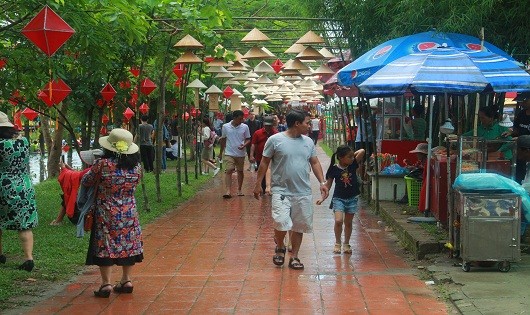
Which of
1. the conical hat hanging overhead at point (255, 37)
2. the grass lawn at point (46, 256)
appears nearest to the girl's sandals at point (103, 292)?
the grass lawn at point (46, 256)

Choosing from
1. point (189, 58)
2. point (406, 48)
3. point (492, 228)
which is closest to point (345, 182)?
point (492, 228)

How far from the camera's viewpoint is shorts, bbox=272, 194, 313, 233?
9.77 metres

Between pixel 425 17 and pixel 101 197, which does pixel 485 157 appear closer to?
pixel 425 17

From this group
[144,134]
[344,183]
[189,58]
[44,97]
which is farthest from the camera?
[144,134]

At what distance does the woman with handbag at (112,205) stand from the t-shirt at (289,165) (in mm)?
1871

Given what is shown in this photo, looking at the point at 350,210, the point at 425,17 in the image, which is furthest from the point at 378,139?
the point at 350,210

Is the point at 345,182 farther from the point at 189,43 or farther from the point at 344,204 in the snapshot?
the point at 189,43

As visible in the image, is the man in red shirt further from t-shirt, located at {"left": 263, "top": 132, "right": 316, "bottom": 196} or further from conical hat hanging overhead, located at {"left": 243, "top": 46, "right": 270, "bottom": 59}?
t-shirt, located at {"left": 263, "top": 132, "right": 316, "bottom": 196}

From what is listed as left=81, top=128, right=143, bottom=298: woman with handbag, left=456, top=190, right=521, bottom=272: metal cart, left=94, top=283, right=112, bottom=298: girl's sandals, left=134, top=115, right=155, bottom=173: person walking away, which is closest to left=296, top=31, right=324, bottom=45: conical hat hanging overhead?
left=456, top=190, right=521, bottom=272: metal cart

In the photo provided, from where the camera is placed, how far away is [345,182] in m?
10.7

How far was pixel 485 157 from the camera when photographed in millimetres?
10625

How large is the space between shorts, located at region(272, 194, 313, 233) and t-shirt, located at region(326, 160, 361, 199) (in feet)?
3.13

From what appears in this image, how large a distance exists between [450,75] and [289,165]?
210 cm

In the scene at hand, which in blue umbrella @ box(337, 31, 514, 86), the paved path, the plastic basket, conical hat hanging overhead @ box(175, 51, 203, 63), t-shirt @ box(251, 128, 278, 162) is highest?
conical hat hanging overhead @ box(175, 51, 203, 63)
